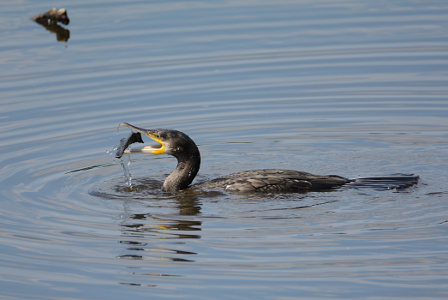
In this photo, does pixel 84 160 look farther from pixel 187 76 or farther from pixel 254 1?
pixel 254 1

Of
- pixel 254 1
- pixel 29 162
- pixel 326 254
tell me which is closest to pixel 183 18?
pixel 254 1

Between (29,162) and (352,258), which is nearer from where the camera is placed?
(352,258)

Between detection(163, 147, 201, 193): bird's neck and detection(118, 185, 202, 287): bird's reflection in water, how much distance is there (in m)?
0.40

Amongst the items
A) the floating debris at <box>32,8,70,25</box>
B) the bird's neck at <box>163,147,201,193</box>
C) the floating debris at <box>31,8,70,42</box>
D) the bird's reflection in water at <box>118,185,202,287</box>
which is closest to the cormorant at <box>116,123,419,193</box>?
the bird's neck at <box>163,147,201,193</box>

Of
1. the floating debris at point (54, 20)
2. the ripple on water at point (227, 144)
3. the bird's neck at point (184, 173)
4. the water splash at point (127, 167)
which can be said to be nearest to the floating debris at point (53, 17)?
the floating debris at point (54, 20)

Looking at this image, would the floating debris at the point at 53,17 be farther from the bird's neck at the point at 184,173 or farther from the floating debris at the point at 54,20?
the bird's neck at the point at 184,173

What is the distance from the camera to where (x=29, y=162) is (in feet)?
43.2

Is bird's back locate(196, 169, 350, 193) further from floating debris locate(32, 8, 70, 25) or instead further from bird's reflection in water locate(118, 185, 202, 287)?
floating debris locate(32, 8, 70, 25)

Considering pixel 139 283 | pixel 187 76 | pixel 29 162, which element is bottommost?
pixel 139 283

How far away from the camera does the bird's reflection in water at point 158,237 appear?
9.31 meters

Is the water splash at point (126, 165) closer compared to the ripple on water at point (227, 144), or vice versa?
the ripple on water at point (227, 144)

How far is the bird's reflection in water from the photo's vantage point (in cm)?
931

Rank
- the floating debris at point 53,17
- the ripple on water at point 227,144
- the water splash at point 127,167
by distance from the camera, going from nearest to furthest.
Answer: the ripple on water at point 227,144
the water splash at point 127,167
the floating debris at point 53,17

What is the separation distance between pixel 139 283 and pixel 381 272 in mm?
2271
